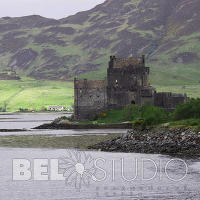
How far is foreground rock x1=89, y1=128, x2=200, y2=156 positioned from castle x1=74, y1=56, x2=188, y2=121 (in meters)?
70.0

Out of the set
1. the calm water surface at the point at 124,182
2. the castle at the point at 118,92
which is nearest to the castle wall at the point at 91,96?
the castle at the point at 118,92

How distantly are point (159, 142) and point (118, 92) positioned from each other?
79.9 m

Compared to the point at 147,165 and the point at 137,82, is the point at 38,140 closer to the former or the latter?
the point at 147,165

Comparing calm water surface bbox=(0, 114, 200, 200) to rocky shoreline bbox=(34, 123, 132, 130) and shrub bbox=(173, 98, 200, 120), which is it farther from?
rocky shoreline bbox=(34, 123, 132, 130)

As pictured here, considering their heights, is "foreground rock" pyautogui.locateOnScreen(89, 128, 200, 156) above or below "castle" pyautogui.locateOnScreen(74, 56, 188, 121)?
below

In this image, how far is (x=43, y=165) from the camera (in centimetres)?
7206

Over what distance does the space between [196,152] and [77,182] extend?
2129 cm

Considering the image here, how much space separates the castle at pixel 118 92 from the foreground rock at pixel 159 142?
7003 cm

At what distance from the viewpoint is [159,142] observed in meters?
82.2

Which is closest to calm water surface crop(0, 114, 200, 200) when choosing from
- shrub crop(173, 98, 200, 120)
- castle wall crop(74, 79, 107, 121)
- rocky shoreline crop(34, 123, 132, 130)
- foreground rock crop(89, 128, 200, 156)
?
foreground rock crop(89, 128, 200, 156)

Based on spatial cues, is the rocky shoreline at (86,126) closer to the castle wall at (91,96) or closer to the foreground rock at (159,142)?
the castle wall at (91,96)

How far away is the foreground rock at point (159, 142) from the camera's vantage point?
7721cm

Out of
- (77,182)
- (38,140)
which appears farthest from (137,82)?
(77,182)

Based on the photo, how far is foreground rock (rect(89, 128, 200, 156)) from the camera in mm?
77213
